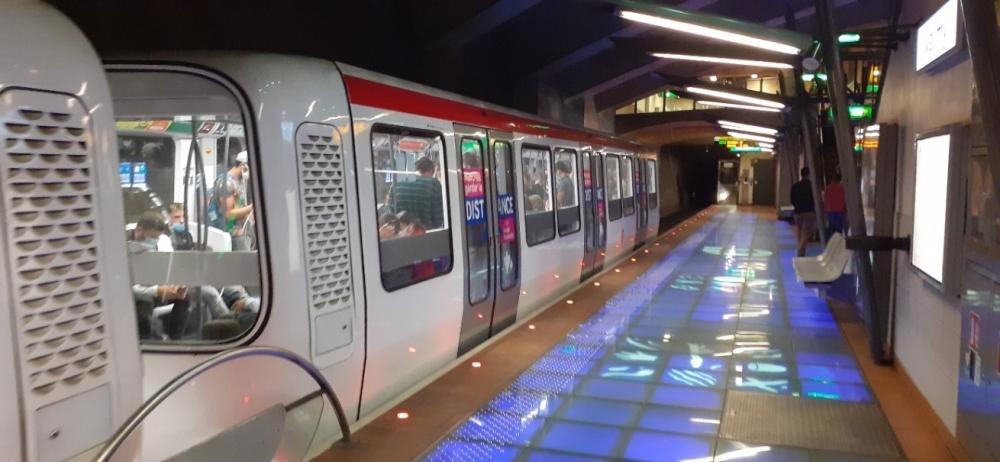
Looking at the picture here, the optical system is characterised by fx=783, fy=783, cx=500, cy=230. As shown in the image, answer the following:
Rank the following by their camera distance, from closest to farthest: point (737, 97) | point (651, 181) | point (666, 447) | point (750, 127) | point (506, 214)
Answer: point (666, 447)
point (506, 214)
point (737, 97)
point (651, 181)
point (750, 127)

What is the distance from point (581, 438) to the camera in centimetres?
469

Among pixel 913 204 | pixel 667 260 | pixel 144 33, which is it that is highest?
pixel 144 33

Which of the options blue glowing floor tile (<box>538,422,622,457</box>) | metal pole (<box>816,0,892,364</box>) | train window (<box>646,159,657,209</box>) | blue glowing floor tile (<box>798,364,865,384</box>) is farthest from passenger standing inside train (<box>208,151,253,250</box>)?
train window (<box>646,159,657,209</box>)

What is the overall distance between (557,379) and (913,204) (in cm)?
289

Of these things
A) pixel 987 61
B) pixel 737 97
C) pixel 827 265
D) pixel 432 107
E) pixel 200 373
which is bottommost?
pixel 827 265

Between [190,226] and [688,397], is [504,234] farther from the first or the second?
[190,226]

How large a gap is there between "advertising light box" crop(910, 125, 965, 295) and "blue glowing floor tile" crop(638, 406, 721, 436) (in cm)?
156

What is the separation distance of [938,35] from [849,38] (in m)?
2.75

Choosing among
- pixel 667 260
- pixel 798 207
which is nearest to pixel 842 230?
pixel 798 207

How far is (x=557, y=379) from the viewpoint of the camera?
231 inches

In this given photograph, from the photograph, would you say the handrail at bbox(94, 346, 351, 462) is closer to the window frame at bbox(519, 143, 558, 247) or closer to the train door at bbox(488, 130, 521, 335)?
the train door at bbox(488, 130, 521, 335)

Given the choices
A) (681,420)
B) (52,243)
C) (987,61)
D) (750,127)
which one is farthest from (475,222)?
(750,127)

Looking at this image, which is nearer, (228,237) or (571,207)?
(228,237)

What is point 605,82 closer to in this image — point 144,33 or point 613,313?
point 613,313
